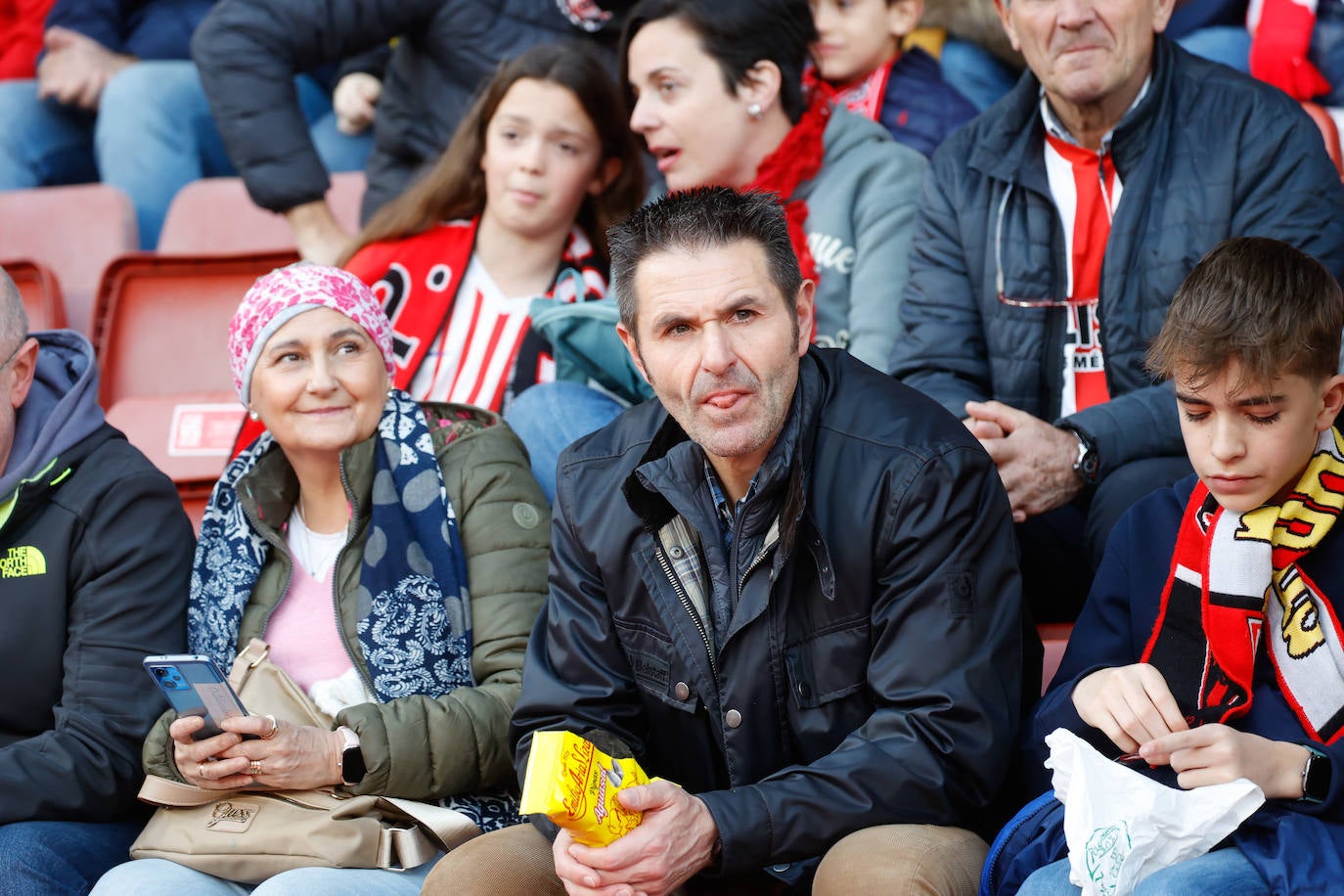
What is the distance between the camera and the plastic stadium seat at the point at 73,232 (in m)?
4.38

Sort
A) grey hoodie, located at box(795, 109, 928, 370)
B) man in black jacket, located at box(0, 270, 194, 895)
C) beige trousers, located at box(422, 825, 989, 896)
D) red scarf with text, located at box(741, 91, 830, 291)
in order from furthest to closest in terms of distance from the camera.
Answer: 1. red scarf with text, located at box(741, 91, 830, 291)
2. grey hoodie, located at box(795, 109, 928, 370)
3. man in black jacket, located at box(0, 270, 194, 895)
4. beige trousers, located at box(422, 825, 989, 896)

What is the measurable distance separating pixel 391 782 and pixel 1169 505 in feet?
4.04

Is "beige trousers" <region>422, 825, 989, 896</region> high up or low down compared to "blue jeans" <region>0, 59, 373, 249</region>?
Result: down

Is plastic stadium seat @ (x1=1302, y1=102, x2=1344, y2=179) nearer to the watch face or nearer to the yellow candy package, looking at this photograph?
the watch face

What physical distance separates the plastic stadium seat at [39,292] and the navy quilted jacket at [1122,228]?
2.32 meters

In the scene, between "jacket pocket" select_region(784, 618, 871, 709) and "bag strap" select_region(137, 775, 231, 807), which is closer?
"jacket pocket" select_region(784, 618, 871, 709)

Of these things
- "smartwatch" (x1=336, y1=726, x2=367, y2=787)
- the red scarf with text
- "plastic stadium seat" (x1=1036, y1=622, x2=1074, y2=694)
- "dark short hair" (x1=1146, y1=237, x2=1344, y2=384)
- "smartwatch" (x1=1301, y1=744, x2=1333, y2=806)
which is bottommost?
"smartwatch" (x1=336, y1=726, x2=367, y2=787)

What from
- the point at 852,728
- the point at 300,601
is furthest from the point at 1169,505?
the point at 300,601

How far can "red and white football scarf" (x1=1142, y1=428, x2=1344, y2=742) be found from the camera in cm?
189

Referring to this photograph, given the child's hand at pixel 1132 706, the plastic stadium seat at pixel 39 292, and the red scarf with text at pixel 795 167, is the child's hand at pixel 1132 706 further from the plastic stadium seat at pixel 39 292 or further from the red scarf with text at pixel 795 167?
the plastic stadium seat at pixel 39 292

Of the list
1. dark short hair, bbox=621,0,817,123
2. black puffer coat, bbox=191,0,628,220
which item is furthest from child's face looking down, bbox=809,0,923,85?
black puffer coat, bbox=191,0,628,220

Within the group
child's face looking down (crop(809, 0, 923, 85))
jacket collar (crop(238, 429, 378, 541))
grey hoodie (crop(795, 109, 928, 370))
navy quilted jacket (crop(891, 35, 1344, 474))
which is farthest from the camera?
child's face looking down (crop(809, 0, 923, 85))

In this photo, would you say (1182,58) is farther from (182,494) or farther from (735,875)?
(182,494)

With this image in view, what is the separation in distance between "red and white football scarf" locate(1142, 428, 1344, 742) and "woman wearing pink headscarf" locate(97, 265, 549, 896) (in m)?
1.08
